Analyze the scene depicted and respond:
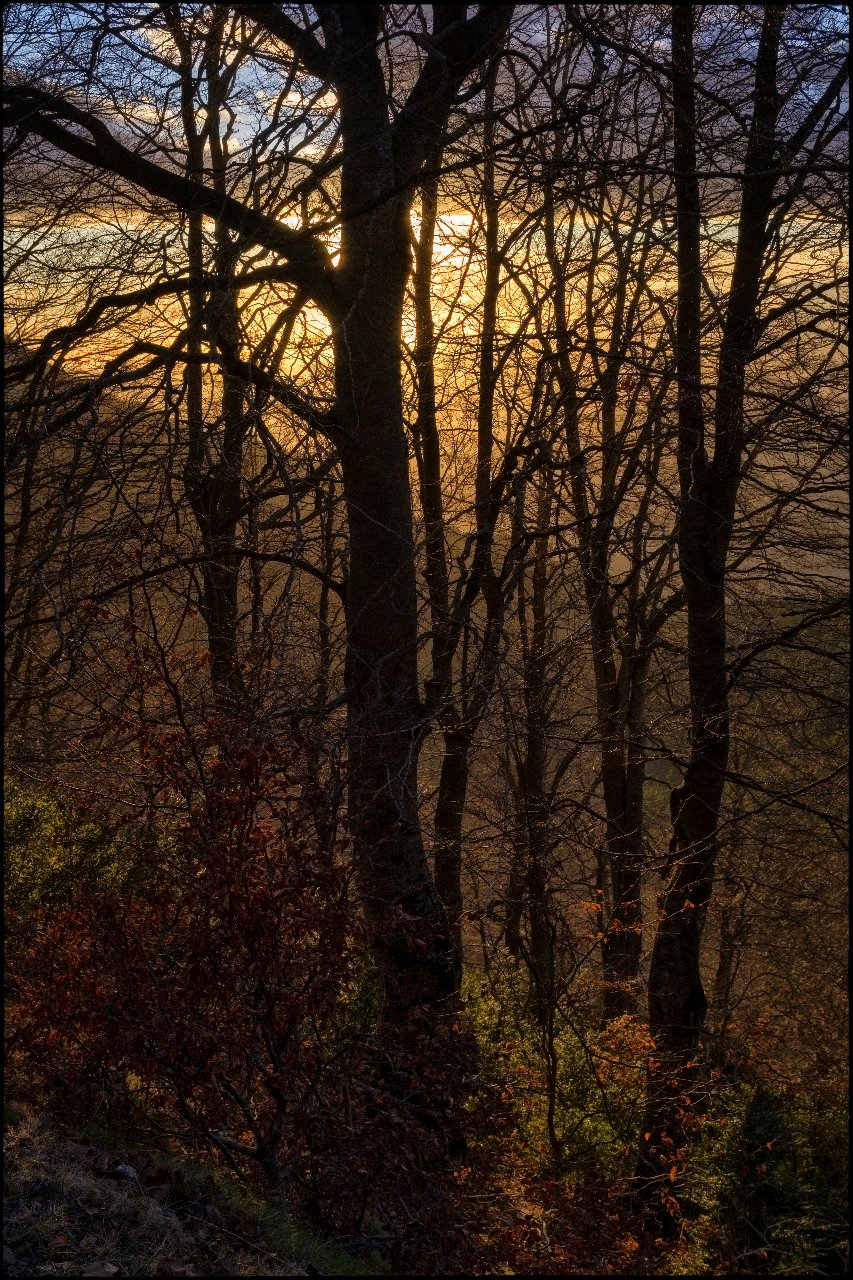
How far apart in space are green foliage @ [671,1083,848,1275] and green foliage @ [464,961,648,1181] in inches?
30.6

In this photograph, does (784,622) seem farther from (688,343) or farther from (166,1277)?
(166,1277)

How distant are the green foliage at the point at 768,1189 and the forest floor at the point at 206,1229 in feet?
1.24

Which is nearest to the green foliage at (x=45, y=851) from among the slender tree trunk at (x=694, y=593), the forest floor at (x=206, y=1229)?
the forest floor at (x=206, y=1229)

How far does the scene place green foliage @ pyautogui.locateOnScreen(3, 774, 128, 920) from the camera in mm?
7359

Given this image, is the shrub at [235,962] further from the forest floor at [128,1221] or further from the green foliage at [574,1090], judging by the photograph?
the green foliage at [574,1090]

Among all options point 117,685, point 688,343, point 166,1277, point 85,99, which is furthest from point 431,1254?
point 85,99

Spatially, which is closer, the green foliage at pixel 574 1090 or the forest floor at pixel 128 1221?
the forest floor at pixel 128 1221

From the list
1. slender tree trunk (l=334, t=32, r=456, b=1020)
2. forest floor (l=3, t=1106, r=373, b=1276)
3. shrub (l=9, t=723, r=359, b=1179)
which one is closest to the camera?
forest floor (l=3, t=1106, r=373, b=1276)

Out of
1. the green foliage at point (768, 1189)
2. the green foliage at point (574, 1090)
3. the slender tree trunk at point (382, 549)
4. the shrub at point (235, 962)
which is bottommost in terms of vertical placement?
the green foliage at point (574, 1090)

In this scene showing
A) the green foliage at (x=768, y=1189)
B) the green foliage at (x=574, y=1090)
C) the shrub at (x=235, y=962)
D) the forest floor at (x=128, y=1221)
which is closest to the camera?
the forest floor at (x=128, y=1221)

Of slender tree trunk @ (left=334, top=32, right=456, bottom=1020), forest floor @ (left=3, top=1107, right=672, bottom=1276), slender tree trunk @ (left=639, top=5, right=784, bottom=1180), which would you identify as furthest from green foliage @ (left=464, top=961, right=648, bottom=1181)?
slender tree trunk @ (left=334, top=32, right=456, bottom=1020)

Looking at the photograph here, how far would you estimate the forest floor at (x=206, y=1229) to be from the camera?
302 centimetres

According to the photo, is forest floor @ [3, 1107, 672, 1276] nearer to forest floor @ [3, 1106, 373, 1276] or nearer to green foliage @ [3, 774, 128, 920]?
forest floor @ [3, 1106, 373, 1276]

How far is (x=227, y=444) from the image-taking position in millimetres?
5680
